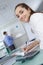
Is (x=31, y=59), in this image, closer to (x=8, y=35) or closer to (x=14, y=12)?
(x=8, y=35)

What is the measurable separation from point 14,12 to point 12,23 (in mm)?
120

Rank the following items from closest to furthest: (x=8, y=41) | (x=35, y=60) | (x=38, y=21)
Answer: (x=35, y=60)
(x=38, y=21)
(x=8, y=41)

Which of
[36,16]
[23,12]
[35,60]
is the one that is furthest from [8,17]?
[35,60]

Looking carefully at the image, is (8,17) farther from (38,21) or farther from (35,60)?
(35,60)

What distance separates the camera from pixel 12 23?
181 cm

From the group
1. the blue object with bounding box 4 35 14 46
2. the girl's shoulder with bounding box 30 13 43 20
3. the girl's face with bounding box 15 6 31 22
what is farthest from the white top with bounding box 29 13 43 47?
the blue object with bounding box 4 35 14 46

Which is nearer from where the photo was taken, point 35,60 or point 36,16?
point 35,60

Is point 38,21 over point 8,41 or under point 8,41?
over

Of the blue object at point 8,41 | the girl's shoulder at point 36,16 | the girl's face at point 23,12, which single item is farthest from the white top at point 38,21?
the blue object at point 8,41

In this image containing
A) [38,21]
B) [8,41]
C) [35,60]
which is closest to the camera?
[35,60]

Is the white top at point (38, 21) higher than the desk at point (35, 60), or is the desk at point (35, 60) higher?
the white top at point (38, 21)

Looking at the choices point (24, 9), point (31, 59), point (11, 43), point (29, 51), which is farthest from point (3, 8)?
point (31, 59)

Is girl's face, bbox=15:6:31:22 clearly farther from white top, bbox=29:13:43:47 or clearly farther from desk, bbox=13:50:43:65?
desk, bbox=13:50:43:65

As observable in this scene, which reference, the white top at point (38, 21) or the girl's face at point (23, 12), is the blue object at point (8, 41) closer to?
the girl's face at point (23, 12)
